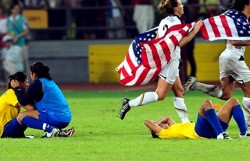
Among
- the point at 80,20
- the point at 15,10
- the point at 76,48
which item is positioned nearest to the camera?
the point at 15,10

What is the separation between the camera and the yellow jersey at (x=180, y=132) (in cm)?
1555

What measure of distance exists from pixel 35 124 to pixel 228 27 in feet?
11.0

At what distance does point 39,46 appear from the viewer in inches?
1323

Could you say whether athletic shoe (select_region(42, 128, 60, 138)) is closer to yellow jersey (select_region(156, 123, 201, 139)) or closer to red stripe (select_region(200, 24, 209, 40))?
yellow jersey (select_region(156, 123, 201, 139))

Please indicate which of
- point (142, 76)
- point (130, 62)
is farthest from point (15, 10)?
point (142, 76)

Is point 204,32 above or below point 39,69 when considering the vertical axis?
above

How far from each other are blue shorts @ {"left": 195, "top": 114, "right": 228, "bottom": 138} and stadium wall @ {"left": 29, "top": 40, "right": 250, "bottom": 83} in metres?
16.7

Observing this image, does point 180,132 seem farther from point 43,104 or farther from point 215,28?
point 215,28

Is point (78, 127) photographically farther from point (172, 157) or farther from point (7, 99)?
point (172, 157)

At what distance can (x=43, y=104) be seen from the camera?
55.6ft

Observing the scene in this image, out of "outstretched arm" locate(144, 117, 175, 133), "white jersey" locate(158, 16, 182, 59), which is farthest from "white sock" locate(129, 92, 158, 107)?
"outstretched arm" locate(144, 117, 175, 133)

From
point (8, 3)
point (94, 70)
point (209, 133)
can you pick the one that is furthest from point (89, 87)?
point (209, 133)

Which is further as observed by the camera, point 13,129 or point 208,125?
point 13,129

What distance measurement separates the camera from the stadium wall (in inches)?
1268
